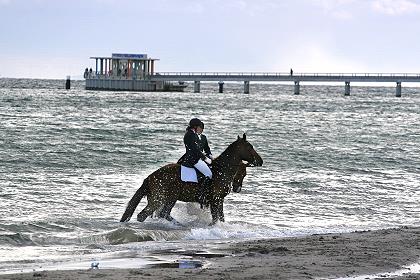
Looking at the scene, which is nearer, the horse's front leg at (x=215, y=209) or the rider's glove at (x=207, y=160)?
the rider's glove at (x=207, y=160)

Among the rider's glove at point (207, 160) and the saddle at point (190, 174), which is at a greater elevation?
the rider's glove at point (207, 160)

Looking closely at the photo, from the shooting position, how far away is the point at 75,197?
20.8 metres

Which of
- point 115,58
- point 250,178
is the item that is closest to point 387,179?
point 250,178

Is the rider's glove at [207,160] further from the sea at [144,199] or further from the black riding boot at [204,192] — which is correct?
the sea at [144,199]

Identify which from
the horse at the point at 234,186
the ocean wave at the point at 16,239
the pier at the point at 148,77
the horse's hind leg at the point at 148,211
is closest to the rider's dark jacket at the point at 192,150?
the horse at the point at 234,186

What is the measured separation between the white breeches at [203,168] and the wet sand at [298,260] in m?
1.93

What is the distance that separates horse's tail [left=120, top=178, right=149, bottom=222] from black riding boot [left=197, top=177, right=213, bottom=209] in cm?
90

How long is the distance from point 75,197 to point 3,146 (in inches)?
568

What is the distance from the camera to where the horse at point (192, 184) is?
16.7 meters

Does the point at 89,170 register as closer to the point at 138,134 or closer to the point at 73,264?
the point at 73,264

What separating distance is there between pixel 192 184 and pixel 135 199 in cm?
105

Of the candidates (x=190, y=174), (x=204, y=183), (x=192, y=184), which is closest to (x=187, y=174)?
(x=190, y=174)

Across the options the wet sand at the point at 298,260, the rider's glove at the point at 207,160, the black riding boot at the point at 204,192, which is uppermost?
the rider's glove at the point at 207,160

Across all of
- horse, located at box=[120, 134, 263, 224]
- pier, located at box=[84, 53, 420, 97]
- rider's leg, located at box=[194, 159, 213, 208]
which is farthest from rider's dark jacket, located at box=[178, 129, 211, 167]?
pier, located at box=[84, 53, 420, 97]
